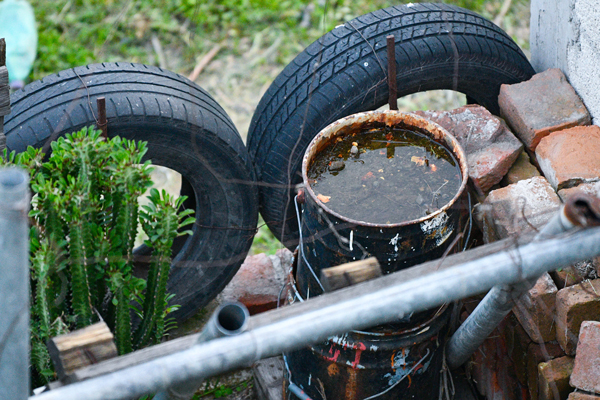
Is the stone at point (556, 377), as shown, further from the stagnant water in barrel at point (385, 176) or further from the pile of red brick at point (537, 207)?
A: the stagnant water in barrel at point (385, 176)

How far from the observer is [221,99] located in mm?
5566

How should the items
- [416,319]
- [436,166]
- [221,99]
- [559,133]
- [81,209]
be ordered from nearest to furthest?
[81,209]
[416,319]
[436,166]
[559,133]
[221,99]

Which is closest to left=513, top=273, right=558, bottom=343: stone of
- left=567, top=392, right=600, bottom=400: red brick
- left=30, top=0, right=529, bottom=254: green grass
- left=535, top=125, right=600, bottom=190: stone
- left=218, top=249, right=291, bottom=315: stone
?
left=567, top=392, right=600, bottom=400: red brick

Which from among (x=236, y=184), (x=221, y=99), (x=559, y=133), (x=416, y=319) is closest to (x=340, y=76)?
(x=236, y=184)

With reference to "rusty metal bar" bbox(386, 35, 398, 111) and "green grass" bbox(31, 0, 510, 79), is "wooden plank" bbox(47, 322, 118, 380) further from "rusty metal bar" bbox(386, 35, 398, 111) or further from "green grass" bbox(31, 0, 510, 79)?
"green grass" bbox(31, 0, 510, 79)

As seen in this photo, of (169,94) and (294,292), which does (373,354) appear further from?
(169,94)

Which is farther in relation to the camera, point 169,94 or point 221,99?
point 221,99

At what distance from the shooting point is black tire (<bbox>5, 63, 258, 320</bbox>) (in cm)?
287

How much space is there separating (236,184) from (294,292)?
78cm

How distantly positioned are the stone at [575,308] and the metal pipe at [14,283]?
2.17m

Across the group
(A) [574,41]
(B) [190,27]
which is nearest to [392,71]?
(A) [574,41]

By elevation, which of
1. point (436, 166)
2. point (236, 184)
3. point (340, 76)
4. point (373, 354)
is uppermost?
point (340, 76)

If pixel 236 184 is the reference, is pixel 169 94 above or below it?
above

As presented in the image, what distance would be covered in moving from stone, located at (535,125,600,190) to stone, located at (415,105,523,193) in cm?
15
